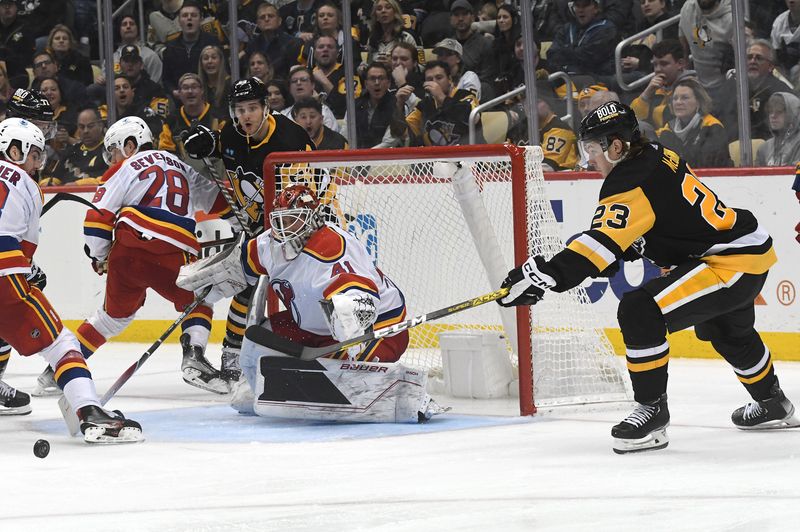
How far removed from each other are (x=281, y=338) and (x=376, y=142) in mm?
2680

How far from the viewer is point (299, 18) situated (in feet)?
24.6

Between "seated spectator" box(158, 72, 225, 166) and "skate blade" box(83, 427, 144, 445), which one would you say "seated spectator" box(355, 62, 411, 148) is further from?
"skate blade" box(83, 427, 144, 445)

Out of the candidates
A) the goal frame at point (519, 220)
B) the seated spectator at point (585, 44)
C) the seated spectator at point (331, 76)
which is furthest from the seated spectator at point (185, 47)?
the goal frame at point (519, 220)

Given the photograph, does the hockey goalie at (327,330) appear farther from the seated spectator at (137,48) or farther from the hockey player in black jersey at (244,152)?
the seated spectator at (137,48)

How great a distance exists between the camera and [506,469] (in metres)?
3.54

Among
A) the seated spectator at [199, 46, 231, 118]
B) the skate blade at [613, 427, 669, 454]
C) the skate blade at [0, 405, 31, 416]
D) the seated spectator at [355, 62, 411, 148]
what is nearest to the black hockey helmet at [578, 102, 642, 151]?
the skate blade at [613, 427, 669, 454]

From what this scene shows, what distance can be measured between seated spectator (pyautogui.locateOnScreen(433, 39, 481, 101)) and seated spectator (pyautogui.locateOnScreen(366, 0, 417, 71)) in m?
0.19

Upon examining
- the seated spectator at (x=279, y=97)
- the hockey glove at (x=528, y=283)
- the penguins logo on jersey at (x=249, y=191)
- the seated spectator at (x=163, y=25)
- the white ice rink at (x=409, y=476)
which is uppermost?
the seated spectator at (x=163, y=25)

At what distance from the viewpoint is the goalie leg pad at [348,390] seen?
4.31 m

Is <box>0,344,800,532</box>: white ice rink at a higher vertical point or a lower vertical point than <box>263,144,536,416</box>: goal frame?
lower

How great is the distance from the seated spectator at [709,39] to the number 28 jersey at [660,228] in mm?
2143

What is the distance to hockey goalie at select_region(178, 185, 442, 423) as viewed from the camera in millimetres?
4301

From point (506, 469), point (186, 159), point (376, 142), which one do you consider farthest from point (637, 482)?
point (186, 159)

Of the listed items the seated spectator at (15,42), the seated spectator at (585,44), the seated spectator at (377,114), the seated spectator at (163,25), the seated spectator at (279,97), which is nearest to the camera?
the seated spectator at (585,44)
